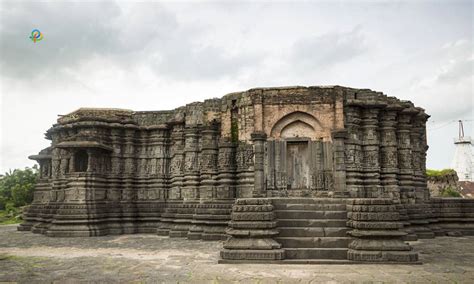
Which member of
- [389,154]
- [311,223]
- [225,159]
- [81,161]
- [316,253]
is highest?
[81,161]

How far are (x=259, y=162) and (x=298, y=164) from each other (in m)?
1.46

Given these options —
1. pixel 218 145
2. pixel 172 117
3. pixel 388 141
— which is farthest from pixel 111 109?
A: pixel 388 141

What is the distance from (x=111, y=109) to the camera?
19.1m

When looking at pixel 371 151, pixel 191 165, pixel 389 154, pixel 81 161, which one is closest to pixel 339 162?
pixel 371 151

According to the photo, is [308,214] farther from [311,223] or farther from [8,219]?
[8,219]

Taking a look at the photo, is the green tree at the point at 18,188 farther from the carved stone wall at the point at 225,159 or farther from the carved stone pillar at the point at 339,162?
the carved stone pillar at the point at 339,162

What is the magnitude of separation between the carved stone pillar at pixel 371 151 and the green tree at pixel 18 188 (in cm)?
2947

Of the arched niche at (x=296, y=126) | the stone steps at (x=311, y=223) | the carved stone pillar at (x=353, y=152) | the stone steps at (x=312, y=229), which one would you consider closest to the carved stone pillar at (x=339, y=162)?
the carved stone pillar at (x=353, y=152)

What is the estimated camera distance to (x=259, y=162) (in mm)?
14328

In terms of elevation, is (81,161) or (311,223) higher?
(81,161)

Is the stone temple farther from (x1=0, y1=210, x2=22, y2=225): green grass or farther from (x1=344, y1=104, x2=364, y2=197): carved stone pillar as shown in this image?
(x1=0, y1=210, x2=22, y2=225): green grass

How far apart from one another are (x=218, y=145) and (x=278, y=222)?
6255 millimetres

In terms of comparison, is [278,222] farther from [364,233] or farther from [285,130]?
[285,130]

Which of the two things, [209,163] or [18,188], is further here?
[18,188]
